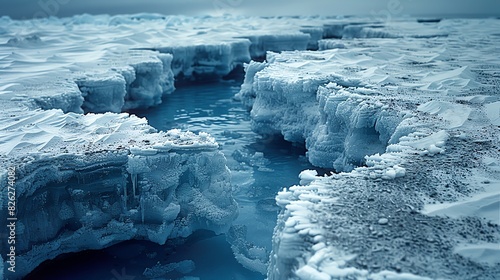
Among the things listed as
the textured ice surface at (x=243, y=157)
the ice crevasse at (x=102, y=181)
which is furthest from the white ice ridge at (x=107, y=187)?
the textured ice surface at (x=243, y=157)

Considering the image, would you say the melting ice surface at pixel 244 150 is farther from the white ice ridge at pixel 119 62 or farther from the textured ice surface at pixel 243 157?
the white ice ridge at pixel 119 62

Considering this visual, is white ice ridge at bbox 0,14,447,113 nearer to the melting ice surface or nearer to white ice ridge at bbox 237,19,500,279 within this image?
the melting ice surface

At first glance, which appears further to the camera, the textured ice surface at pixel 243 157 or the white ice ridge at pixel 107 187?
the textured ice surface at pixel 243 157

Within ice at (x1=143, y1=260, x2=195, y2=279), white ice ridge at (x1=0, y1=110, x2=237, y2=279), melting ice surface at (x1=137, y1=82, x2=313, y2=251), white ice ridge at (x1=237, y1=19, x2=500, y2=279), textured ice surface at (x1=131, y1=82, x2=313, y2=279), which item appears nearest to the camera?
white ice ridge at (x1=237, y1=19, x2=500, y2=279)

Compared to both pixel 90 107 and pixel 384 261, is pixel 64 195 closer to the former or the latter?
pixel 384 261

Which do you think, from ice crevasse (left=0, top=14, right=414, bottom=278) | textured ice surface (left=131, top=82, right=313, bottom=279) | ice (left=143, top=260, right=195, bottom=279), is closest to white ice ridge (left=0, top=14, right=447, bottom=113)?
textured ice surface (left=131, top=82, right=313, bottom=279)

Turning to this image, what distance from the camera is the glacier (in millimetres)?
3398

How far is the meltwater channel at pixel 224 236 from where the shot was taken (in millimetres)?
5945

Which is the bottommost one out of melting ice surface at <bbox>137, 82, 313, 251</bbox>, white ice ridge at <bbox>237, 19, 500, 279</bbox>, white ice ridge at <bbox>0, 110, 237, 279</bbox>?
melting ice surface at <bbox>137, 82, 313, 251</bbox>

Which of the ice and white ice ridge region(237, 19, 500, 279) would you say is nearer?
white ice ridge region(237, 19, 500, 279)

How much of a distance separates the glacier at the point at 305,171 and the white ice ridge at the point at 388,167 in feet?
0.06

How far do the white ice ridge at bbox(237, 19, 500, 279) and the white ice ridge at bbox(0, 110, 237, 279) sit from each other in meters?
2.28

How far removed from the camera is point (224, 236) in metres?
6.80

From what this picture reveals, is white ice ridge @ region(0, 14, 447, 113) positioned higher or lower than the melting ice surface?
higher
